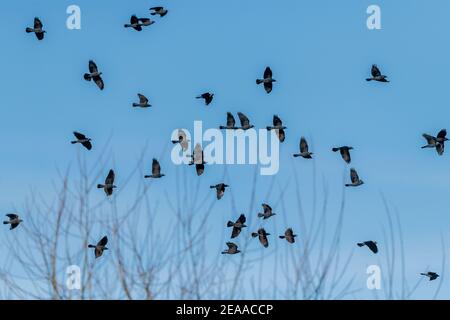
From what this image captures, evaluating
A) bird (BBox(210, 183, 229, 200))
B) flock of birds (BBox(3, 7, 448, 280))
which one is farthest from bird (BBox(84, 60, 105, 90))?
bird (BBox(210, 183, 229, 200))

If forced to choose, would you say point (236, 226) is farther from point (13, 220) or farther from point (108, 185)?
point (13, 220)

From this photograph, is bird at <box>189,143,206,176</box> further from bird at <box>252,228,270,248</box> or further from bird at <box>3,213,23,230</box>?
bird at <box>3,213,23,230</box>

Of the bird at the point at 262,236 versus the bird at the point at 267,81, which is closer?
the bird at the point at 262,236

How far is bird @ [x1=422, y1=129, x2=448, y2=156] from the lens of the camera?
2461 cm

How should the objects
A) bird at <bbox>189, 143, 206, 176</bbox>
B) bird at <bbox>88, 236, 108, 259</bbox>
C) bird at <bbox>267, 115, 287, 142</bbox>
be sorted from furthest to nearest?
bird at <bbox>267, 115, 287, 142</bbox> → bird at <bbox>189, 143, 206, 176</bbox> → bird at <bbox>88, 236, 108, 259</bbox>

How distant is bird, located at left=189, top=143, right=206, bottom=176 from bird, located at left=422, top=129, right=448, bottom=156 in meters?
5.58

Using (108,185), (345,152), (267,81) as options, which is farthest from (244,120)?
(108,185)

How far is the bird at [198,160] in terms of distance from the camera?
66.7ft

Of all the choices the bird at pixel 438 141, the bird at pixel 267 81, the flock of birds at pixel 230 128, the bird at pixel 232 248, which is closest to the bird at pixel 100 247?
the flock of birds at pixel 230 128

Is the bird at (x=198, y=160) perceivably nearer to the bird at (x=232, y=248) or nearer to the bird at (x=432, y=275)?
the bird at (x=232, y=248)

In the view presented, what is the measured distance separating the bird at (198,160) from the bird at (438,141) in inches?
220
